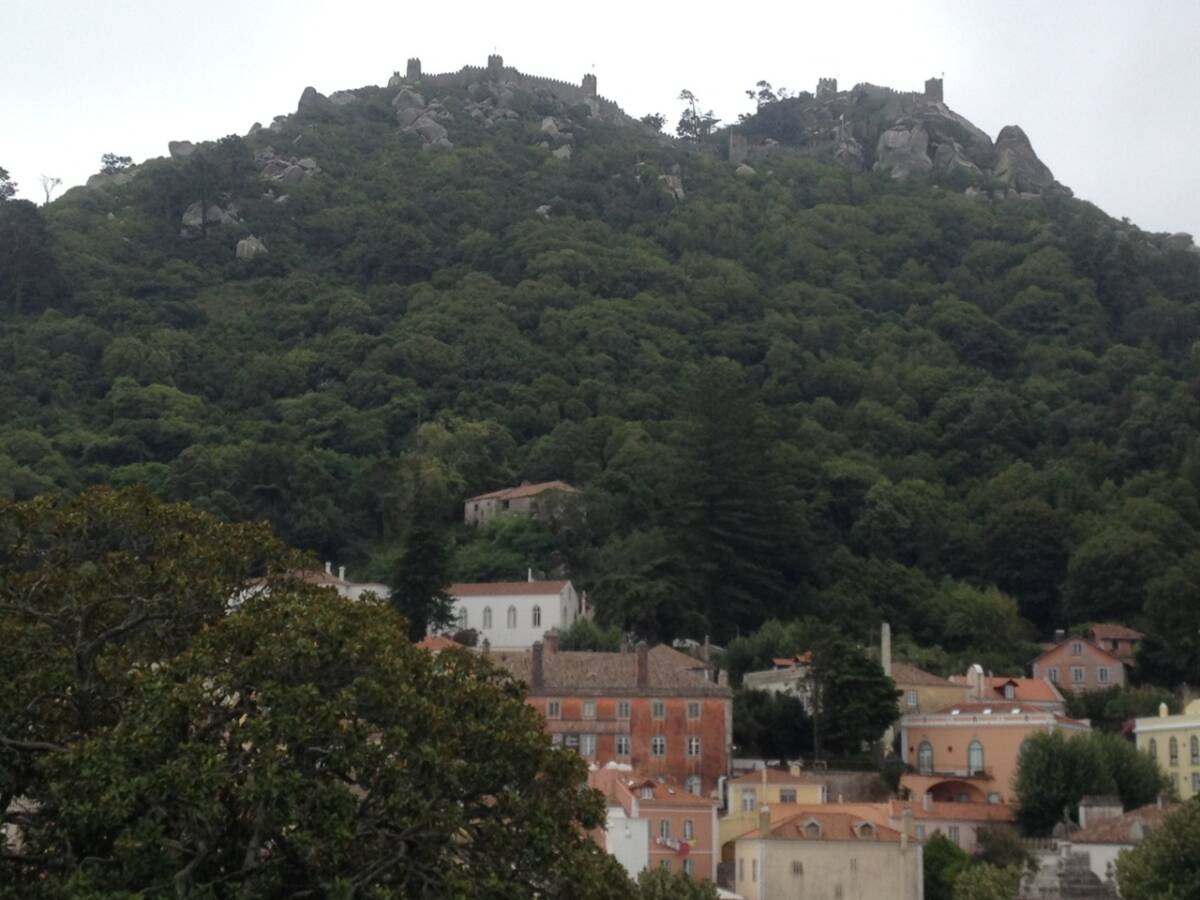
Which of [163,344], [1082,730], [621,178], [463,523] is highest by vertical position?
[621,178]

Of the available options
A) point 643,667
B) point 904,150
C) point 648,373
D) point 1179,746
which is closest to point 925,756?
point 1179,746

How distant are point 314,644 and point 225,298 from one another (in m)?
98.8

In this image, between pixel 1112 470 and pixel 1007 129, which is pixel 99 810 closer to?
pixel 1112 470

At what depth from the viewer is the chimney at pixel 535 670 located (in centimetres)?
6328

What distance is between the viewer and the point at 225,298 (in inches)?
4766

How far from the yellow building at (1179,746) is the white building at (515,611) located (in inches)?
871

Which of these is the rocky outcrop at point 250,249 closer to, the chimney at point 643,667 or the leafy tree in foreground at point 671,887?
the chimney at point 643,667

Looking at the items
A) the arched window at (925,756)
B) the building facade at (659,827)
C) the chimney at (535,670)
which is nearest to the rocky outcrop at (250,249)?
the chimney at (535,670)

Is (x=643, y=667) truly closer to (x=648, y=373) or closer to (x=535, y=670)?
(x=535, y=670)

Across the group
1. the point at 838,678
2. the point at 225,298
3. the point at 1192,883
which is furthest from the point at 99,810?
the point at 225,298

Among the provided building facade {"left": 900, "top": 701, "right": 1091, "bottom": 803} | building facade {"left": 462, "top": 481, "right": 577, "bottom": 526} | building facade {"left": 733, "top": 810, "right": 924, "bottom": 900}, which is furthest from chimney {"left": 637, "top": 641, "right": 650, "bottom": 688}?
building facade {"left": 462, "top": 481, "right": 577, "bottom": 526}

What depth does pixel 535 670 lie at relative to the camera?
6394 centimetres

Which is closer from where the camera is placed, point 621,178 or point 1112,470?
point 1112,470

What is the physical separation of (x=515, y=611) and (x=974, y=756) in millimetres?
19881
